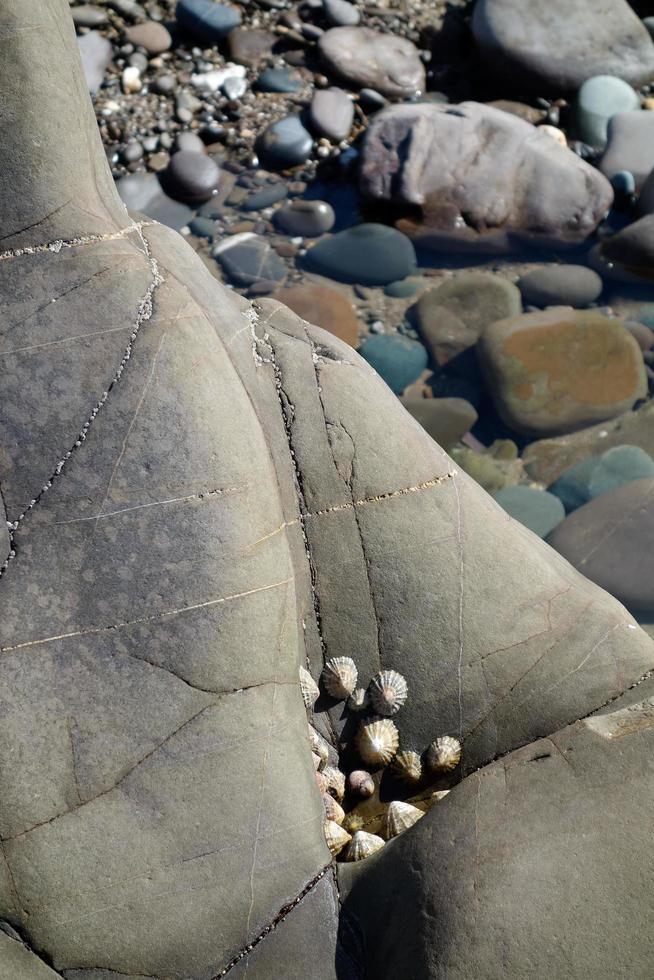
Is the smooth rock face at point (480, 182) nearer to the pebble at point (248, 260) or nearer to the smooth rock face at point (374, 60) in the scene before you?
the pebble at point (248, 260)

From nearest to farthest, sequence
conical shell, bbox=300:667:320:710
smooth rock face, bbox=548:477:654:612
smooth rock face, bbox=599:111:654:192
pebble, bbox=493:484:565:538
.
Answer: conical shell, bbox=300:667:320:710 < smooth rock face, bbox=548:477:654:612 < pebble, bbox=493:484:565:538 < smooth rock face, bbox=599:111:654:192

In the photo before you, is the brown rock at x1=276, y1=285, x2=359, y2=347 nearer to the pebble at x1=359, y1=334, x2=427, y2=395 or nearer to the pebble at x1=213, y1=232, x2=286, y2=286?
the pebble at x1=359, y1=334, x2=427, y2=395

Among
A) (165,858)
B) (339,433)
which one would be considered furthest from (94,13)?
(165,858)

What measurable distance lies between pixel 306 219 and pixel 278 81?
1811mm

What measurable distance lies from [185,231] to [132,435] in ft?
17.1

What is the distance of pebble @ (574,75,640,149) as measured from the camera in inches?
362

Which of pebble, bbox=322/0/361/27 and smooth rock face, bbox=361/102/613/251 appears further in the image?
pebble, bbox=322/0/361/27

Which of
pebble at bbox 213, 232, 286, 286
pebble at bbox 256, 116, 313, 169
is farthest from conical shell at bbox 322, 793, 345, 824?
pebble at bbox 256, 116, 313, 169

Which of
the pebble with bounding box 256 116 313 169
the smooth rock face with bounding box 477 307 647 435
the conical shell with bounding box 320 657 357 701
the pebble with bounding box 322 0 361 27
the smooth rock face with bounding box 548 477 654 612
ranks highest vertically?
the pebble with bounding box 322 0 361 27

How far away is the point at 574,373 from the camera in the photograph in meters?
7.27

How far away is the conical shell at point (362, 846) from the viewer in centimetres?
357

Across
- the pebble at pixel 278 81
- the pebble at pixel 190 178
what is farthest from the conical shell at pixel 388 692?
the pebble at pixel 278 81

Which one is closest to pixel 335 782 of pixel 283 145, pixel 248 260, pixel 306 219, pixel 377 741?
pixel 377 741

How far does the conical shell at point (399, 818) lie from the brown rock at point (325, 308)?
439cm
